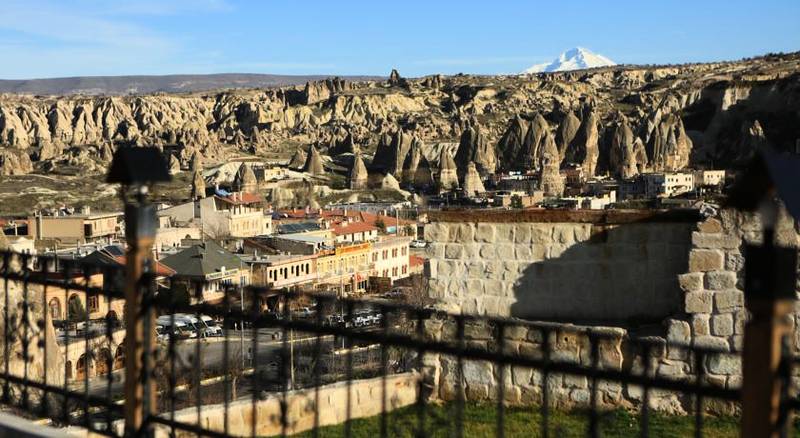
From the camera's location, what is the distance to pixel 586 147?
373ft

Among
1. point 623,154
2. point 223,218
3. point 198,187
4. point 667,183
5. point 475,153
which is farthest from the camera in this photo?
point 475,153

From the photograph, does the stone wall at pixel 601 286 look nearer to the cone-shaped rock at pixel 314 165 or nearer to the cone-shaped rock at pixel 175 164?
the cone-shaped rock at pixel 175 164

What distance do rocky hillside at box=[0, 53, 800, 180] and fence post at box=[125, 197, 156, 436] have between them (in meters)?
80.7

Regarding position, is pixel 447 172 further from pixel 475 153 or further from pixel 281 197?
pixel 281 197

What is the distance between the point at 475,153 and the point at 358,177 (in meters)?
17.3

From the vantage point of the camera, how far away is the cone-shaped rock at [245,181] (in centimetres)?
8950

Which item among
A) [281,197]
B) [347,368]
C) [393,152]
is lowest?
[281,197]

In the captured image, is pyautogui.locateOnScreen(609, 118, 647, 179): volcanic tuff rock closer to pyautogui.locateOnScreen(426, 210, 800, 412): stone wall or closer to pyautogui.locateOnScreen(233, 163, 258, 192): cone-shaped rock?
pyautogui.locateOnScreen(233, 163, 258, 192): cone-shaped rock

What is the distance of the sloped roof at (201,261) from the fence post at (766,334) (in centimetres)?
2945

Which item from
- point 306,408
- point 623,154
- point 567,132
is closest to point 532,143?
point 567,132

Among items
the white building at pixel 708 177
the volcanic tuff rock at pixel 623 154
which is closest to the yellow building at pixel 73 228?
the white building at pixel 708 177

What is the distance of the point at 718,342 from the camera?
20.7ft

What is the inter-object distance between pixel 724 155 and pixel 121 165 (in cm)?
11002

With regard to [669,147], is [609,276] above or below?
above
